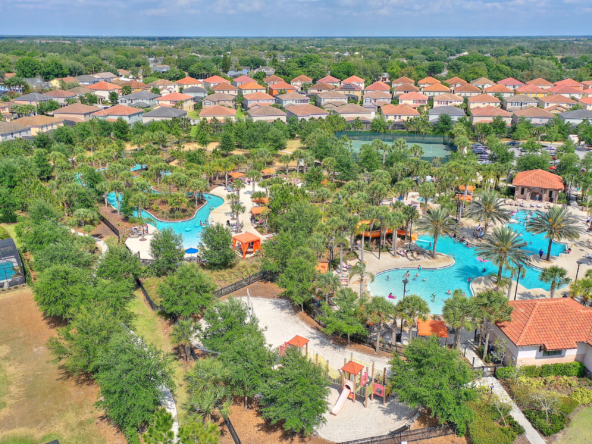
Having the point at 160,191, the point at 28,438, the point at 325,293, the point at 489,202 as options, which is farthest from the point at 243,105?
the point at 28,438

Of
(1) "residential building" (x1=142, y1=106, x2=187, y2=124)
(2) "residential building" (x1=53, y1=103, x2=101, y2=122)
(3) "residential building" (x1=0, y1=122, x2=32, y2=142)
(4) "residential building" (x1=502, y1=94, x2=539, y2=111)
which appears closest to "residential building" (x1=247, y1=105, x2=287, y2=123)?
(1) "residential building" (x1=142, y1=106, x2=187, y2=124)

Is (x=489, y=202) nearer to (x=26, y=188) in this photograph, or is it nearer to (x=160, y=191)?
(x=160, y=191)

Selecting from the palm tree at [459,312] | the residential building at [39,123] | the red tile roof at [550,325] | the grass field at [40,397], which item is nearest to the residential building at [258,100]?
the residential building at [39,123]

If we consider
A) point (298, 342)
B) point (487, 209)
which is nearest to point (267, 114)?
point (487, 209)

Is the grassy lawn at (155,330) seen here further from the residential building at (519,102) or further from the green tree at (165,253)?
the residential building at (519,102)

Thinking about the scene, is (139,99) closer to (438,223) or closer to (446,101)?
(446,101)

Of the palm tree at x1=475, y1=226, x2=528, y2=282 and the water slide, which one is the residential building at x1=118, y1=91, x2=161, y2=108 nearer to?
the palm tree at x1=475, y1=226, x2=528, y2=282
